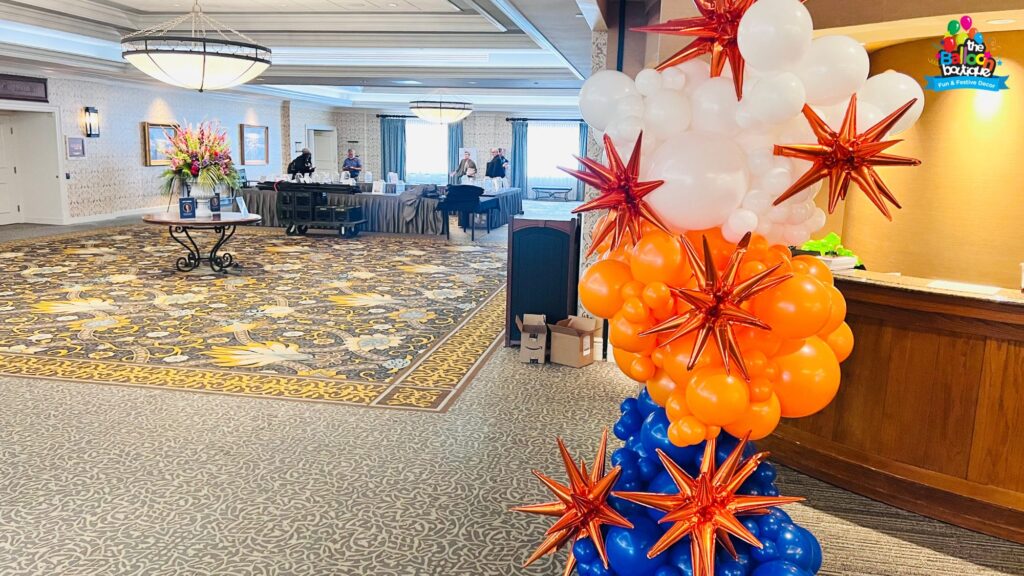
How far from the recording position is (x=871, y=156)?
1.81m

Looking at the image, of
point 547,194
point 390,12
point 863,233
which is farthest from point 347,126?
point 863,233

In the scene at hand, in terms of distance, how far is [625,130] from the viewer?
78.5 inches

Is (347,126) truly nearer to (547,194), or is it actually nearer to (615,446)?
(547,194)

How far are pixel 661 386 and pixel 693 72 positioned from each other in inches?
34.5

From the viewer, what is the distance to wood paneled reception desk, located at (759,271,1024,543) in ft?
10.9

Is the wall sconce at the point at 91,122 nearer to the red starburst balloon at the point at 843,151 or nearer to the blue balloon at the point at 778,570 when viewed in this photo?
the red starburst balloon at the point at 843,151

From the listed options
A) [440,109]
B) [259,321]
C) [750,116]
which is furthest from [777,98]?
[440,109]

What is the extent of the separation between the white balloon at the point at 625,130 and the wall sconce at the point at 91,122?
1507 cm

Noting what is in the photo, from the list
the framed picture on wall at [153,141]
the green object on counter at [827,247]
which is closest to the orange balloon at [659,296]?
the green object on counter at [827,247]

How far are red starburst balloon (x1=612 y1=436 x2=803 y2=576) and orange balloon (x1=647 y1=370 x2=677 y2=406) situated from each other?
0.59ft

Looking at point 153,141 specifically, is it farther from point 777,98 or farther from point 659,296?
point 777,98

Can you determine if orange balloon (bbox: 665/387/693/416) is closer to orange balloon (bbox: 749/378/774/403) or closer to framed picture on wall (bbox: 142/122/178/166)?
orange balloon (bbox: 749/378/774/403)

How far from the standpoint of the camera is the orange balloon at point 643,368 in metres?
2.13

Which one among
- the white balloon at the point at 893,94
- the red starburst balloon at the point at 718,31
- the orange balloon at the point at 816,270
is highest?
the red starburst balloon at the point at 718,31
